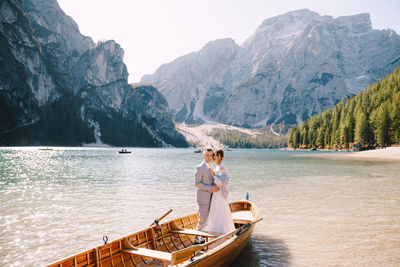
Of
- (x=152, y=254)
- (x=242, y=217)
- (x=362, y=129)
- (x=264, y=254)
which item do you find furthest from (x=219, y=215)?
(x=362, y=129)

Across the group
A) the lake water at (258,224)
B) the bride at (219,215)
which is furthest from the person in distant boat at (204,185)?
the lake water at (258,224)

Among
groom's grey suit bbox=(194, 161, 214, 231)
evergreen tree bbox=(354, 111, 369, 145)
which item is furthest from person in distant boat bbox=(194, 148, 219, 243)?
evergreen tree bbox=(354, 111, 369, 145)

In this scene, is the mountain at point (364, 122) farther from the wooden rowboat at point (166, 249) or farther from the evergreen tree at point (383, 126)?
the wooden rowboat at point (166, 249)

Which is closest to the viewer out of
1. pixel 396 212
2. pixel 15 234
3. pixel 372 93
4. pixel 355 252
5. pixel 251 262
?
pixel 251 262

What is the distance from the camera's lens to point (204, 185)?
35.8 feet

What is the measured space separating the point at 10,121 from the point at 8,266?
20989cm

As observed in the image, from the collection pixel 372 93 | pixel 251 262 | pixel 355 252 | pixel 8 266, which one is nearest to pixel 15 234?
pixel 8 266

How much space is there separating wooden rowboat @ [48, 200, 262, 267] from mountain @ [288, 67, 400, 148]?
102m

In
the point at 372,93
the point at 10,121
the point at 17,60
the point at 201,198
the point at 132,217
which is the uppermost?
the point at 17,60

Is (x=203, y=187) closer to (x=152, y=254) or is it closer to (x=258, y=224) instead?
(x=152, y=254)

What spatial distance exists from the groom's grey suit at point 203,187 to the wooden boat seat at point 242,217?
3025 millimetres

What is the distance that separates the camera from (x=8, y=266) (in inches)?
433

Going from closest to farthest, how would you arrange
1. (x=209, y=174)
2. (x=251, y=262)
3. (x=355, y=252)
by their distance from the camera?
1. (x=209, y=174)
2. (x=251, y=262)
3. (x=355, y=252)

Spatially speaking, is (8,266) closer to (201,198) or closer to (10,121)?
(201,198)
